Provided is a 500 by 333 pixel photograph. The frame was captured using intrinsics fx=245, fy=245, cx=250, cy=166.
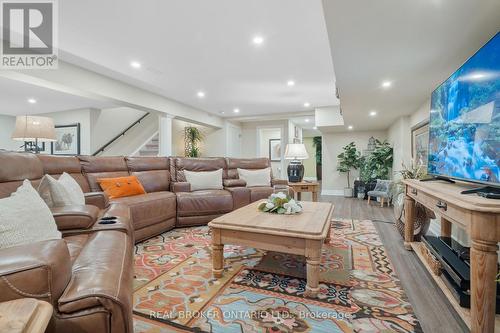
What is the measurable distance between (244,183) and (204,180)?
0.68m

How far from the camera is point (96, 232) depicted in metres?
1.61

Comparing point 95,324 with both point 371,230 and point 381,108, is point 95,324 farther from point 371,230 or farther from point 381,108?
point 381,108

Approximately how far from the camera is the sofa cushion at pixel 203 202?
331cm

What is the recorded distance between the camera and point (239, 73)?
3881 mm

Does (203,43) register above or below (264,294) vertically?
above

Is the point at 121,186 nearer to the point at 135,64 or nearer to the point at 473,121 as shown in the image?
the point at 135,64

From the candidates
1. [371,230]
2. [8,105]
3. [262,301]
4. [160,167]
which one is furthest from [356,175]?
[8,105]

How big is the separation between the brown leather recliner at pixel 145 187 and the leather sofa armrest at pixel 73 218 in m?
0.99

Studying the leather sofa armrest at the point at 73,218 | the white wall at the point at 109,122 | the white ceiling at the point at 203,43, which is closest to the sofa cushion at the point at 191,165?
the white ceiling at the point at 203,43

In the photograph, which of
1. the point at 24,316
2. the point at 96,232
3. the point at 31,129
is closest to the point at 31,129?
the point at 31,129

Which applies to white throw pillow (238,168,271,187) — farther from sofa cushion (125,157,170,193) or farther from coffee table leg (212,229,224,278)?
coffee table leg (212,229,224,278)

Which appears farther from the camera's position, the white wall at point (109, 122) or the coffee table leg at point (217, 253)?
the white wall at point (109, 122)

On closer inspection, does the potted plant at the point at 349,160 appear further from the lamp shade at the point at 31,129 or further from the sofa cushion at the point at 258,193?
the lamp shade at the point at 31,129

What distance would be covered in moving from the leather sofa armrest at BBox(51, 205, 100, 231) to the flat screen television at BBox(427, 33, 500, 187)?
94.7 inches
